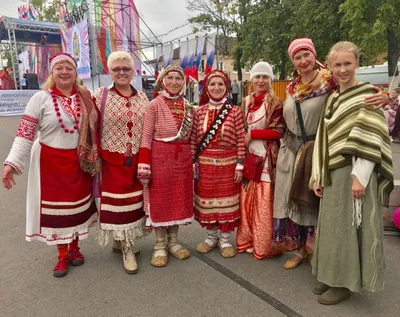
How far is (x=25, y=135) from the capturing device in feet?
9.00

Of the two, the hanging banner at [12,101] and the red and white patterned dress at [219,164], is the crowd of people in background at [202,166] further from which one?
the hanging banner at [12,101]

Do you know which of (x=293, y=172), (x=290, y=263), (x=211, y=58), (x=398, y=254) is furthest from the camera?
(x=211, y=58)

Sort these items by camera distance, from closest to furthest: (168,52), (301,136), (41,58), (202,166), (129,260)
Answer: (301,136) → (129,260) → (202,166) → (168,52) → (41,58)

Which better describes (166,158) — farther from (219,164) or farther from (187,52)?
(187,52)

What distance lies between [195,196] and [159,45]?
1590cm

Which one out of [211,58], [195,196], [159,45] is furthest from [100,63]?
[195,196]

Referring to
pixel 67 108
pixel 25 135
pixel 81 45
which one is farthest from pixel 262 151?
pixel 81 45

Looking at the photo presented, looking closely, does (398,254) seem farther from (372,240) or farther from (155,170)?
(155,170)

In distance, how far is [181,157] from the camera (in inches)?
121

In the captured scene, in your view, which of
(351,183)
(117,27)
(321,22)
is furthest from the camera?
(117,27)

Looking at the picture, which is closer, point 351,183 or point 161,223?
point 351,183

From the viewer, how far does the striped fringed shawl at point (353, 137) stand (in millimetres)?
2201

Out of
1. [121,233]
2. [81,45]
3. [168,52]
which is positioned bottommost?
[121,233]

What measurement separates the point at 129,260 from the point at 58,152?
1.10m
